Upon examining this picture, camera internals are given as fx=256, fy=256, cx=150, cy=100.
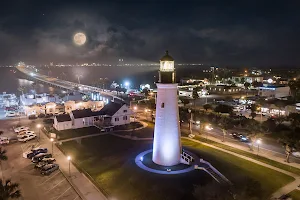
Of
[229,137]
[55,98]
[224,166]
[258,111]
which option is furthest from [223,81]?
[224,166]

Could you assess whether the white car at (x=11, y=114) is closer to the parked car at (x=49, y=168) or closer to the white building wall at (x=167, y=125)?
the parked car at (x=49, y=168)

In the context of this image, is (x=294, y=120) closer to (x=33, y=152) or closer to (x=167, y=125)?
(x=167, y=125)

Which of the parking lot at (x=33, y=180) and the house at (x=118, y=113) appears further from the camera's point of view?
the house at (x=118, y=113)

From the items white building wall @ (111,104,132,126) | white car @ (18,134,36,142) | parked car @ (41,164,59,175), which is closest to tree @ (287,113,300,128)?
white building wall @ (111,104,132,126)

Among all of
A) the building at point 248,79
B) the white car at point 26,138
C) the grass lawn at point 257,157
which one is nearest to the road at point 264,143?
the grass lawn at point 257,157

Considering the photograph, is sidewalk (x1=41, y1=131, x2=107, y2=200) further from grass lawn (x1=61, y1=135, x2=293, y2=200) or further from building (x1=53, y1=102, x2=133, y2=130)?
building (x1=53, y1=102, x2=133, y2=130)

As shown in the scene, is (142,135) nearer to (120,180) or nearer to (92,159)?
(92,159)
